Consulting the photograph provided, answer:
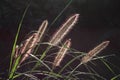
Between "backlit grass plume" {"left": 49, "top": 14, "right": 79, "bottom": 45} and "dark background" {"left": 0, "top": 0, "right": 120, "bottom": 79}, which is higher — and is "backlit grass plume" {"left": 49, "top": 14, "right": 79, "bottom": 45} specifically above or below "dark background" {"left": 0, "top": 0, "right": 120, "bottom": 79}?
above

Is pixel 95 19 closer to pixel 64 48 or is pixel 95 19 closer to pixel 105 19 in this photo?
pixel 105 19

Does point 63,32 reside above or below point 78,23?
above

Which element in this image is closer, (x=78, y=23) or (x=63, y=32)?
(x=63, y=32)

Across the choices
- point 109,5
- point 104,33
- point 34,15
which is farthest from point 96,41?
point 34,15

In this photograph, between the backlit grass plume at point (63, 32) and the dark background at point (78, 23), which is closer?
the backlit grass plume at point (63, 32)

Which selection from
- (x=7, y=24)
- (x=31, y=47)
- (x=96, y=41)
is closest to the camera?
Result: (x=31, y=47)

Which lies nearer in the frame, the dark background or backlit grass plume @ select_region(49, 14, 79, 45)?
backlit grass plume @ select_region(49, 14, 79, 45)

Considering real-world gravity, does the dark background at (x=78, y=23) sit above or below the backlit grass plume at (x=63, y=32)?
below

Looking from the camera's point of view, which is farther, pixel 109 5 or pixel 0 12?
pixel 109 5
